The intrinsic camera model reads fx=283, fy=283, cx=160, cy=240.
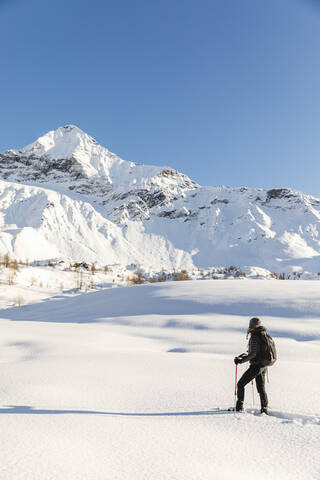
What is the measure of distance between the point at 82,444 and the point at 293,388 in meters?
3.76

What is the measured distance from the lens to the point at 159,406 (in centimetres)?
410

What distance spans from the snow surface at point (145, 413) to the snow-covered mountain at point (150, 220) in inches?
2961

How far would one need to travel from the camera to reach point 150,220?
404 feet

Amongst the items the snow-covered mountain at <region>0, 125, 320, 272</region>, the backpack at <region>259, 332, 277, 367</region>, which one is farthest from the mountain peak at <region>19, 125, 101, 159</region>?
the backpack at <region>259, 332, 277, 367</region>

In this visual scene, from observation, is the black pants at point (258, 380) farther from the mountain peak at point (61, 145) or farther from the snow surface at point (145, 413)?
the mountain peak at point (61, 145)

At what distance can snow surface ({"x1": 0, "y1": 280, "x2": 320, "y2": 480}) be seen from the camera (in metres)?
2.54

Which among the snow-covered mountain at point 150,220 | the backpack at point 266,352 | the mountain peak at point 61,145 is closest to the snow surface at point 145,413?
the backpack at point 266,352

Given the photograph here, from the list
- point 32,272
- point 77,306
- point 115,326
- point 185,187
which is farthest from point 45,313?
point 185,187

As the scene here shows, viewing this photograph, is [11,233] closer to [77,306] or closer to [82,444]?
[77,306]

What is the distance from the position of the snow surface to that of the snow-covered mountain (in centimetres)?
7520

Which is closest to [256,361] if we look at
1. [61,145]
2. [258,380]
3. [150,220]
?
[258,380]

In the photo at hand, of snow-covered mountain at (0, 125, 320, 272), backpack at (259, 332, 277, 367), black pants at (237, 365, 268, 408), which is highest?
snow-covered mountain at (0, 125, 320, 272)

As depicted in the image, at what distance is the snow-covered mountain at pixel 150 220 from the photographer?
311 feet

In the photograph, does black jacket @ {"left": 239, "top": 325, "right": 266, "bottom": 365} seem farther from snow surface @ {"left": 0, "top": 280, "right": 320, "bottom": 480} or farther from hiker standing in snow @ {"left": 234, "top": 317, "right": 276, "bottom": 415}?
snow surface @ {"left": 0, "top": 280, "right": 320, "bottom": 480}
